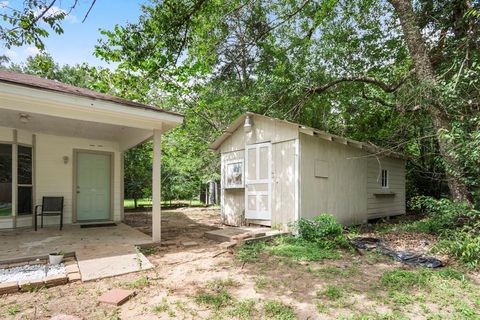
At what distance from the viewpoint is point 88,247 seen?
4.68m

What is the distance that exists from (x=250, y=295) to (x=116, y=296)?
1429mm

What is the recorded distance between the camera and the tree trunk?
220 inches

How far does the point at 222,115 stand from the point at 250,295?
958cm

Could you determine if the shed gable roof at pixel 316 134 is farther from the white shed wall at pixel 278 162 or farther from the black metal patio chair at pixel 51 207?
the black metal patio chair at pixel 51 207

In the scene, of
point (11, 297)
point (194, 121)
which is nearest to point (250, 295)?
point (11, 297)

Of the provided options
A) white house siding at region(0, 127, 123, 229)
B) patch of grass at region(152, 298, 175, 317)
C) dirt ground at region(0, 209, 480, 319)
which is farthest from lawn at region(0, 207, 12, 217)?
patch of grass at region(152, 298, 175, 317)

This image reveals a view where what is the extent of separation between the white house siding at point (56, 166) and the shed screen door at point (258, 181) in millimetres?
4291

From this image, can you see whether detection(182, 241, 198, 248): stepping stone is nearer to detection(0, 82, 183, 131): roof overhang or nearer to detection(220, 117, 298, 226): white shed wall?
detection(220, 117, 298, 226): white shed wall

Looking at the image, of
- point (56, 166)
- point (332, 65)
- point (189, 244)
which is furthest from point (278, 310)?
point (332, 65)

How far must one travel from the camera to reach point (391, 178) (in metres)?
9.46

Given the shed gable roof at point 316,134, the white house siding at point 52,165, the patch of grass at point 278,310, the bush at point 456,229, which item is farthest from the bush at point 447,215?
the white house siding at point 52,165

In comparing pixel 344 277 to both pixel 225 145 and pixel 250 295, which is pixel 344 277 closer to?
pixel 250 295

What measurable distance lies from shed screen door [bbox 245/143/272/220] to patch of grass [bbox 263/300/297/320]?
388 centimetres

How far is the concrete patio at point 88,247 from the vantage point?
3787 millimetres
